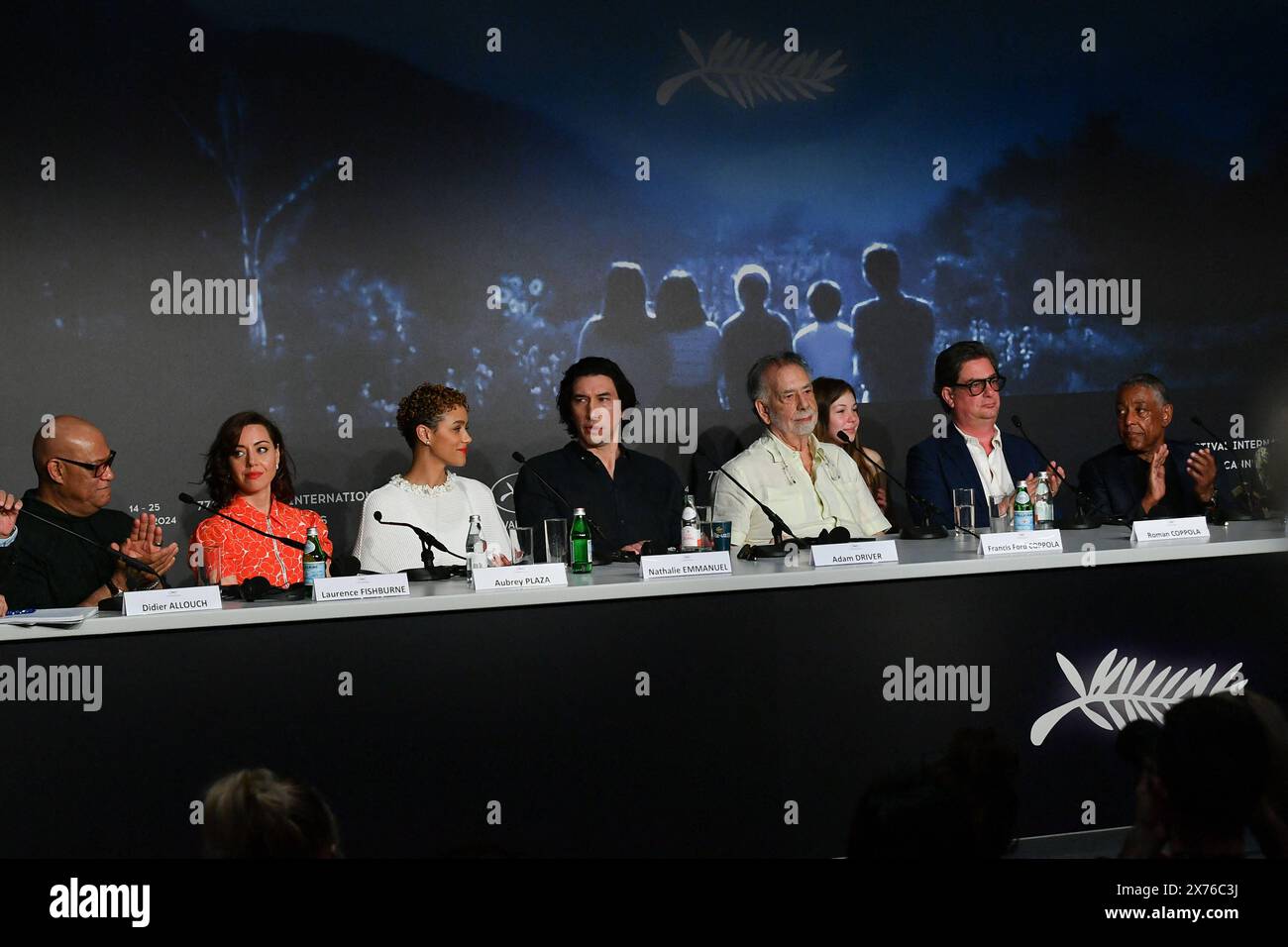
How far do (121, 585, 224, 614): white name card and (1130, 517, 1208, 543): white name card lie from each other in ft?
7.88

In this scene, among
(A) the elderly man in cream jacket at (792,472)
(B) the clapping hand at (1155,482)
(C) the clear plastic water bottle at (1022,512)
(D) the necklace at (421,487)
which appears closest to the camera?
(C) the clear plastic water bottle at (1022,512)

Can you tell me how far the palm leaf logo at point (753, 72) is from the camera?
518 centimetres

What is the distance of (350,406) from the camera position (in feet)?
16.0

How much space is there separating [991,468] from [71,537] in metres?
3.11

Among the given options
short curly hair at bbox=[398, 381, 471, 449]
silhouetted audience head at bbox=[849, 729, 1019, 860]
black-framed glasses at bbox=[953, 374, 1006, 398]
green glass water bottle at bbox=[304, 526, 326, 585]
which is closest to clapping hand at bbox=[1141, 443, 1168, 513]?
black-framed glasses at bbox=[953, 374, 1006, 398]

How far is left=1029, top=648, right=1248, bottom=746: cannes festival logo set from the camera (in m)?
3.06

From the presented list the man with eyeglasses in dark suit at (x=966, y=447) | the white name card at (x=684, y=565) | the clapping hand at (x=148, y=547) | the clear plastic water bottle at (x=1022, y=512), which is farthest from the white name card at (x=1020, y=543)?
the clapping hand at (x=148, y=547)

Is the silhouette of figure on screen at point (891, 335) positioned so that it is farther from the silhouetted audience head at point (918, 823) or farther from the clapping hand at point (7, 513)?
the silhouetted audience head at point (918, 823)

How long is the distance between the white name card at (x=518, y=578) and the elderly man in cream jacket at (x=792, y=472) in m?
1.19

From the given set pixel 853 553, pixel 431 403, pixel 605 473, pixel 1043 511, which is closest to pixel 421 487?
pixel 431 403

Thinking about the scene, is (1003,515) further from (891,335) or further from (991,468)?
(891,335)

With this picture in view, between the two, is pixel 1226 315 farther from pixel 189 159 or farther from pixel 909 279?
pixel 189 159

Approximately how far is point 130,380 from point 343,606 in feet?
8.28
